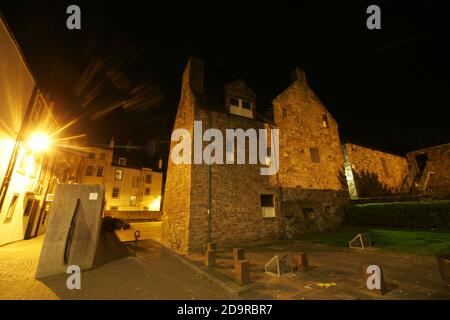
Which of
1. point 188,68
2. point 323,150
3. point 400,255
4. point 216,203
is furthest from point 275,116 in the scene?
point 400,255

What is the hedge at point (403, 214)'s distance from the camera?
1155cm

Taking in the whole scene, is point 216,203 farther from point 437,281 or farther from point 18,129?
point 18,129

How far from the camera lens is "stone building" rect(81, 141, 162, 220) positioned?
A: 1261 inches

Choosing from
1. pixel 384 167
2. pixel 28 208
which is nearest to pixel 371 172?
pixel 384 167

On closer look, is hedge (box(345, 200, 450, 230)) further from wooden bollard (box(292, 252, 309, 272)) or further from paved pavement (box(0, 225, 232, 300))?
paved pavement (box(0, 225, 232, 300))

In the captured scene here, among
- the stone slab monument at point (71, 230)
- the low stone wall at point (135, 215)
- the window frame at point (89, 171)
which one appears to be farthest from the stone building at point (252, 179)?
the window frame at point (89, 171)

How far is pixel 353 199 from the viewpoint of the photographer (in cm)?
1744

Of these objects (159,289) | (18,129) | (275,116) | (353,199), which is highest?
(275,116)

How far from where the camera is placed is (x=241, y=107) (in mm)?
14648

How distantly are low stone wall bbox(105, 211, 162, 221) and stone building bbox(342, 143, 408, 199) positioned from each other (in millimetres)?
29786

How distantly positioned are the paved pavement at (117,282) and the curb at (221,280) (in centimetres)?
14

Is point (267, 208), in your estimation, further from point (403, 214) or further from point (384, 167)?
point (384, 167)

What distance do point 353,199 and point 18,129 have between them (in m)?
25.0

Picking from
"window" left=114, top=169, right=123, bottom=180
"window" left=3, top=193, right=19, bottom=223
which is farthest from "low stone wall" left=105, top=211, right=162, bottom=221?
"window" left=3, top=193, right=19, bottom=223
